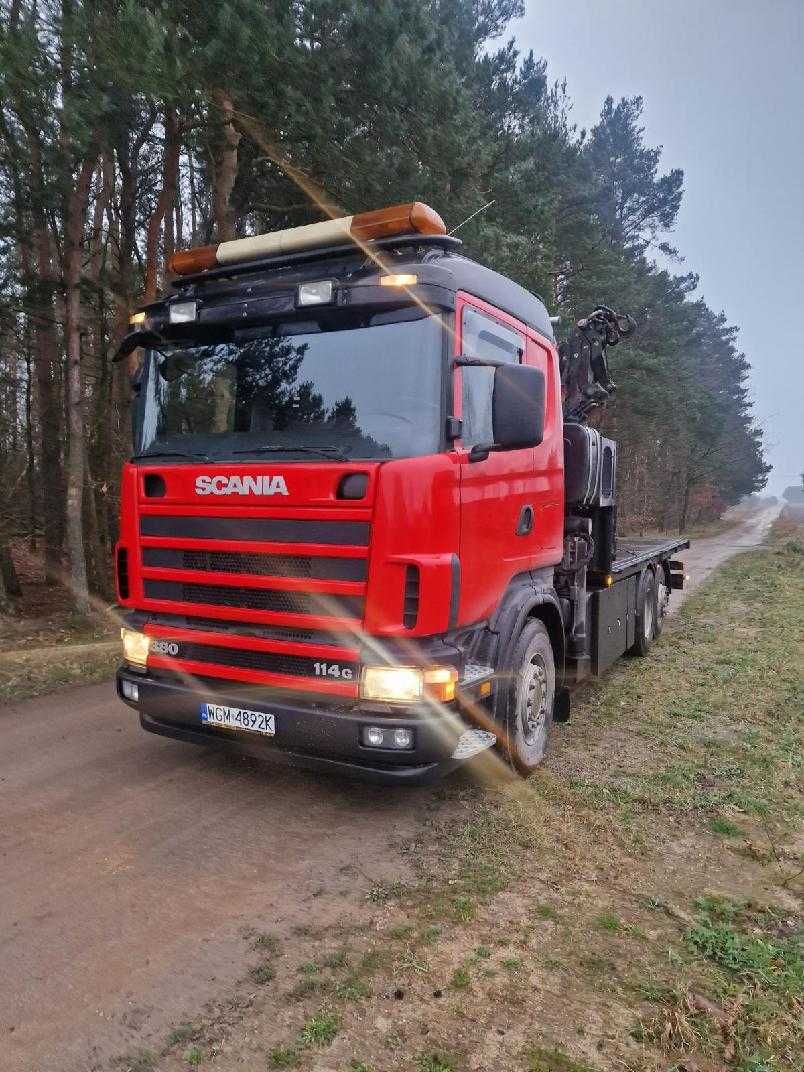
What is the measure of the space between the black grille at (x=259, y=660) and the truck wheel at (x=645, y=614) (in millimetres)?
5223

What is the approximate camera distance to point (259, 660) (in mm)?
3756

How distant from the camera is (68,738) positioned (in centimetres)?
510

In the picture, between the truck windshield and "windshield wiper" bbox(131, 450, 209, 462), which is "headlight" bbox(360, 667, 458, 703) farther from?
"windshield wiper" bbox(131, 450, 209, 462)

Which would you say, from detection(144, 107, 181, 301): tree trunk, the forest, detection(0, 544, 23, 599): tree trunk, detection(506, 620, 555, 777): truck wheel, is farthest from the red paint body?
detection(0, 544, 23, 599): tree trunk

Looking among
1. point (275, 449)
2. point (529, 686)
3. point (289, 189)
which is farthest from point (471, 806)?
point (289, 189)

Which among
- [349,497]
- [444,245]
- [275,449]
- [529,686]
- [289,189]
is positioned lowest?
[529,686]

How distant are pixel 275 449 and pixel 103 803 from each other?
7.37 feet

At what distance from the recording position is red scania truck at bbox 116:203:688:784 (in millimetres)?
3432

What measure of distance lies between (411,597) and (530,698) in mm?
1598

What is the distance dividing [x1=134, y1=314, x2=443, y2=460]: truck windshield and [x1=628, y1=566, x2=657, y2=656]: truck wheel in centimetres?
517

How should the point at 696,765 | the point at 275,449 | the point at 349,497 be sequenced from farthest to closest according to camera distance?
the point at 696,765, the point at 275,449, the point at 349,497

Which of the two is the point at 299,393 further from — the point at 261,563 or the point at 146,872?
the point at 146,872

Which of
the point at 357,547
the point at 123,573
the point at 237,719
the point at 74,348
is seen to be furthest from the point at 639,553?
the point at 74,348

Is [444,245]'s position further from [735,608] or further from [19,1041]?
[735,608]
